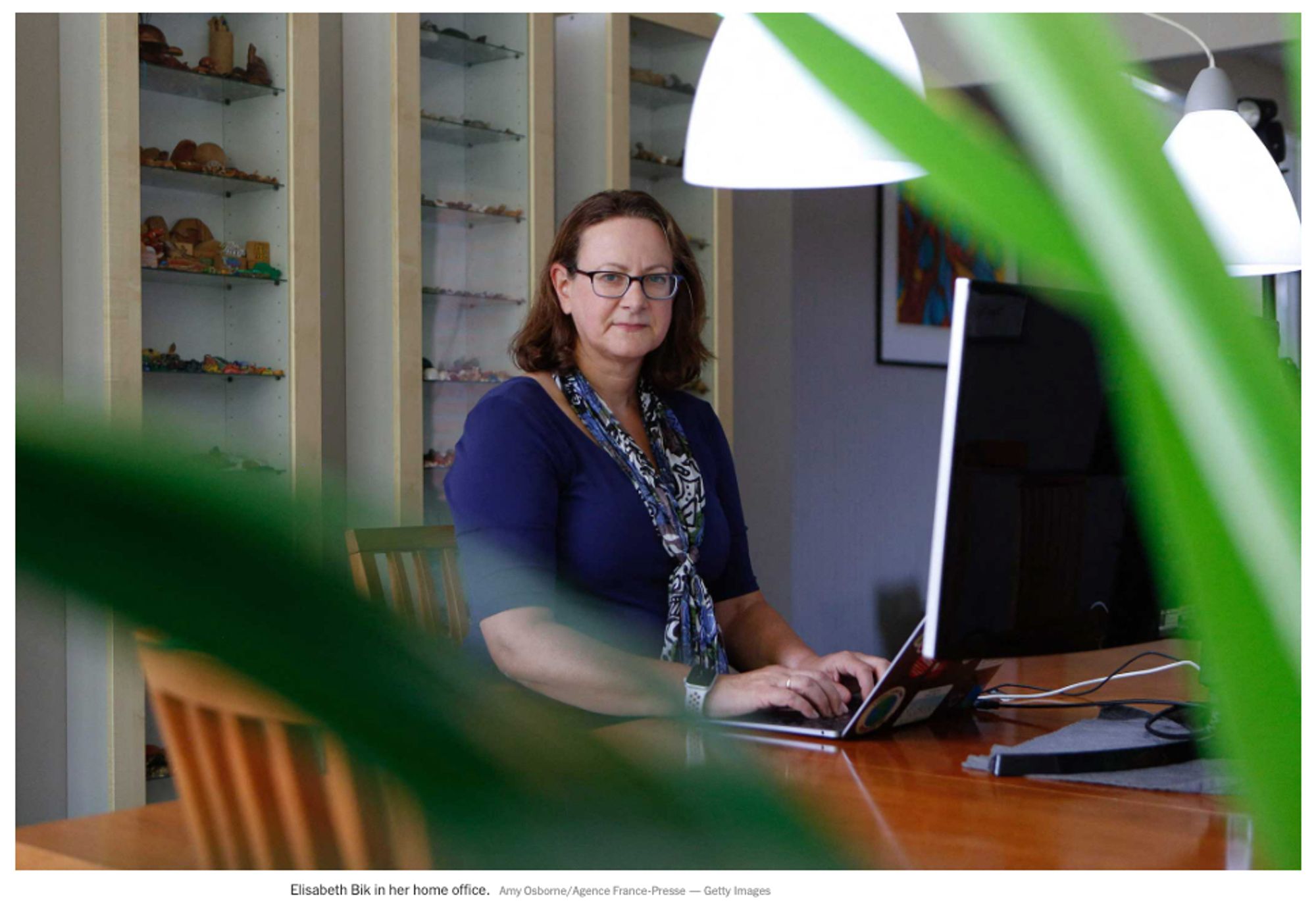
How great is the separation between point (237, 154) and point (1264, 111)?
2.14 meters

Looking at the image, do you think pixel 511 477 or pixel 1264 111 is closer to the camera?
pixel 511 477

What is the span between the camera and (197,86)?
9.25ft

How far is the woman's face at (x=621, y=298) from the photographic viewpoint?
1877 millimetres

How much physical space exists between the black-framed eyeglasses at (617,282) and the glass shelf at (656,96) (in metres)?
2.01

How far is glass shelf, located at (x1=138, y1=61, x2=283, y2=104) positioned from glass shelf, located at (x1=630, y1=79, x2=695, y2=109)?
1.22 m

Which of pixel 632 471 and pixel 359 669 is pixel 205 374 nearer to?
pixel 632 471

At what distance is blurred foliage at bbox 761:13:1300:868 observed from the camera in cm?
12

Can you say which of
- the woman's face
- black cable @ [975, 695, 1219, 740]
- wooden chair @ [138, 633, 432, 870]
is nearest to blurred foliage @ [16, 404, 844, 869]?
wooden chair @ [138, 633, 432, 870]

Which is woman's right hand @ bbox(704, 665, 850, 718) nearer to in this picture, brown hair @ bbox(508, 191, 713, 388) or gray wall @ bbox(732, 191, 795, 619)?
brown hair @ bbox(508, 191, 713, 388)

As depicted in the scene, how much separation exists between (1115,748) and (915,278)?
4.34 metres

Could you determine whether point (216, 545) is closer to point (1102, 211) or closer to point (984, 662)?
point (1102, 211)

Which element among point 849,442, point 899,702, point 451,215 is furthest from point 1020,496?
point 849,442
